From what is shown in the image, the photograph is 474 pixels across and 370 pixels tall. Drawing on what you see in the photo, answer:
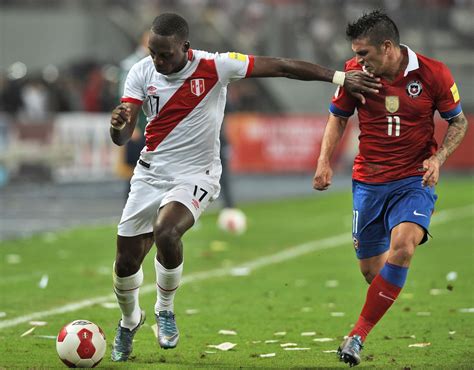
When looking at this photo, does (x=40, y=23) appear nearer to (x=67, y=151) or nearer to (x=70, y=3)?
(x=70, y=3)

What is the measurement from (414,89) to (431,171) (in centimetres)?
66

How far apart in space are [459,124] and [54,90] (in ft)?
73.0

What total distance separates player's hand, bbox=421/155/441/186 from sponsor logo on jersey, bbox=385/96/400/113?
478mm

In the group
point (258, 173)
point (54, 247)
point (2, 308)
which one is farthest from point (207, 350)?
point (258, 173)

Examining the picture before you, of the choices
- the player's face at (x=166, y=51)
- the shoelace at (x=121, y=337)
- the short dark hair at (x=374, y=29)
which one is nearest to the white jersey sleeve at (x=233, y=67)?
the player's face at (x=166, y=51)

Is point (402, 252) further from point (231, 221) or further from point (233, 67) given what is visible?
point (231, 221)

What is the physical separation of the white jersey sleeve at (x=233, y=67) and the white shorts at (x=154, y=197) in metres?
0.69

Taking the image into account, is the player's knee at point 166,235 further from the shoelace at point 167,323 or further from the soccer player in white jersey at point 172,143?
the shoelace at point 167,323

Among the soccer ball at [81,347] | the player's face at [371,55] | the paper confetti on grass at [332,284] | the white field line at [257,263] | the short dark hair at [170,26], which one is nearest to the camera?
the soccer ball at [81,347]

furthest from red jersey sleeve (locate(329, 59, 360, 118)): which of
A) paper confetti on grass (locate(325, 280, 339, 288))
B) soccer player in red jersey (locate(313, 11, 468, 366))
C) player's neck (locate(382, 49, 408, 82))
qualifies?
paper confetti on grass (locate(325, 280, 339, 288))

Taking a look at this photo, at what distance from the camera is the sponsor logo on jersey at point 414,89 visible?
805 centimetres

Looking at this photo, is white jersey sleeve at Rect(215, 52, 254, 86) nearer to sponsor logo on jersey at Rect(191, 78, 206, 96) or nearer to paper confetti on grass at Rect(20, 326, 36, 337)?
sponsor logo on jersey at Rect(191, 78, 206, 96)

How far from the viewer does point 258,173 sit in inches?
1165

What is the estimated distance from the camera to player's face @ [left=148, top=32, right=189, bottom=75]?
7.85 metres
